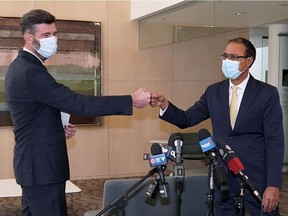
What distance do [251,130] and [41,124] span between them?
1.29 metres

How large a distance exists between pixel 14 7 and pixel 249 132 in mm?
5040

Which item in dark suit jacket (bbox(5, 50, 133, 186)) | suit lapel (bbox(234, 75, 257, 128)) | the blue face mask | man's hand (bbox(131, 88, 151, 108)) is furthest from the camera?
the blue face mask

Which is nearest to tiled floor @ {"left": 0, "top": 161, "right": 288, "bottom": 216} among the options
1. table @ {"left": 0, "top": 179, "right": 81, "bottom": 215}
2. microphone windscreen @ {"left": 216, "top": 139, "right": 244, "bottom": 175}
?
table @ {"left": 0, "top": 179, "right": 81, "bottom": 215}

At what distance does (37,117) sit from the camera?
95.3 inches

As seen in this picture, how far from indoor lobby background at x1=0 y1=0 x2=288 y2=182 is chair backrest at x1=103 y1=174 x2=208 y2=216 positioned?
3905 mm

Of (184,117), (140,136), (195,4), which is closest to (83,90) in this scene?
(140,136)

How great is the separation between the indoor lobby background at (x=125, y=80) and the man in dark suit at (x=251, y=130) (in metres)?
4.08

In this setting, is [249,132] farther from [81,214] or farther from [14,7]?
[14,7]

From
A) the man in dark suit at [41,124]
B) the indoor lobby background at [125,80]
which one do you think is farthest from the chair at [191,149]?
the man in dark suit at [41,124]

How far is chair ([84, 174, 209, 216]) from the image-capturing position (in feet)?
10.9

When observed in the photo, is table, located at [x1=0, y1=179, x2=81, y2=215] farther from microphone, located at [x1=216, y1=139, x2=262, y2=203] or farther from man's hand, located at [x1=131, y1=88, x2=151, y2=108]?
microphone, located at [x1=216, y1=139, x2=262, y2=203]

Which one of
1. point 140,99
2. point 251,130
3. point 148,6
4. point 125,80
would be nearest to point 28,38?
point 140,99

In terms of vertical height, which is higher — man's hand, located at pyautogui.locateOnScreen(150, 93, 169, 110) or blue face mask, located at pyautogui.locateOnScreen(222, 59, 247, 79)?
blue face mask, located at pyautogui.locateOnScreen(222, 59, 247, 79)

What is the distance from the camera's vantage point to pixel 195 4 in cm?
573
